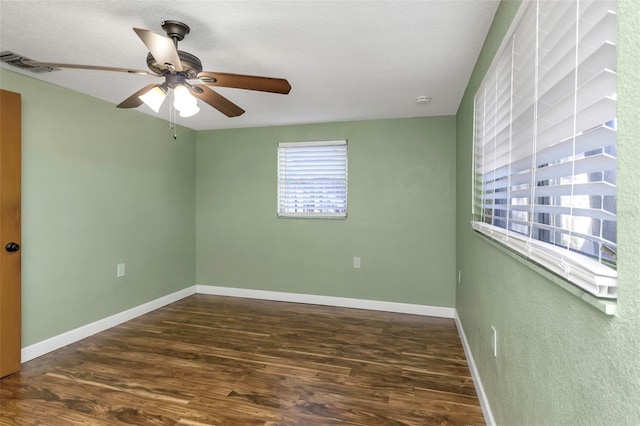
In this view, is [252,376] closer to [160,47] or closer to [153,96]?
[153,96]

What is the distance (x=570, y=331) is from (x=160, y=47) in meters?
1.82

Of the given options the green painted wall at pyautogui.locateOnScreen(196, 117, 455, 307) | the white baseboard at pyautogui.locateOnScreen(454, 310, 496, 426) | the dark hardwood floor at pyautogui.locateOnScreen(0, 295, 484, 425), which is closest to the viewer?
the white baseboard at pyautogui.locateOnScreen(454, 310, 496, 426)

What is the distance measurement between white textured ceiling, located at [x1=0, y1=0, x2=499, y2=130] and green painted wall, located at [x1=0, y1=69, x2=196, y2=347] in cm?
35

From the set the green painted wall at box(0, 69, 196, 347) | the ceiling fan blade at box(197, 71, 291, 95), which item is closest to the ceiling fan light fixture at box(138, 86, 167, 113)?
the ceiling fan blade at box(197, 71, 291, 95)

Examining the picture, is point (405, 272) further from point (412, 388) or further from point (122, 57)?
point (122, 57)

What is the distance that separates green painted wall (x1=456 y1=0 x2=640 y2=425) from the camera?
64 cm

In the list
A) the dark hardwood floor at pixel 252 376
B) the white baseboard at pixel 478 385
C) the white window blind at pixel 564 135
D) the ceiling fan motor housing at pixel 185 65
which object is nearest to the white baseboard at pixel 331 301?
the dark hardwood floor at pixel 252 376

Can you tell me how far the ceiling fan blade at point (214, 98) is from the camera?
2.03 metres

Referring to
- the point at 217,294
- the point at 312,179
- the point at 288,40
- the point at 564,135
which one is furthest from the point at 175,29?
the point at 217,294

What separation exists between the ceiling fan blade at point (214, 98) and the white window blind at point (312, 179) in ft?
6.40

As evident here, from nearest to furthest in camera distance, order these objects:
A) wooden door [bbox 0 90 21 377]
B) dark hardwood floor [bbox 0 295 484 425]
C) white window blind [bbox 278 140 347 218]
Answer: dark hardwood floor [bbox 0 295 484 425]
wooden door [bbox 0 90 21 377]
white window blind [bbox 278 140 347 218]

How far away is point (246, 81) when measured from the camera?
6.05 ft

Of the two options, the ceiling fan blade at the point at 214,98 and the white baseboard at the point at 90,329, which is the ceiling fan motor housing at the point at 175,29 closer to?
the ceiling fan blade at the point at 214,98

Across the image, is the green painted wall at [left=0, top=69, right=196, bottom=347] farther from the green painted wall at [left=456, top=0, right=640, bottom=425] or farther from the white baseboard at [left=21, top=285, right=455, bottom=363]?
the green painted wall at [left=456, top=0, right=640, bottom=425]
